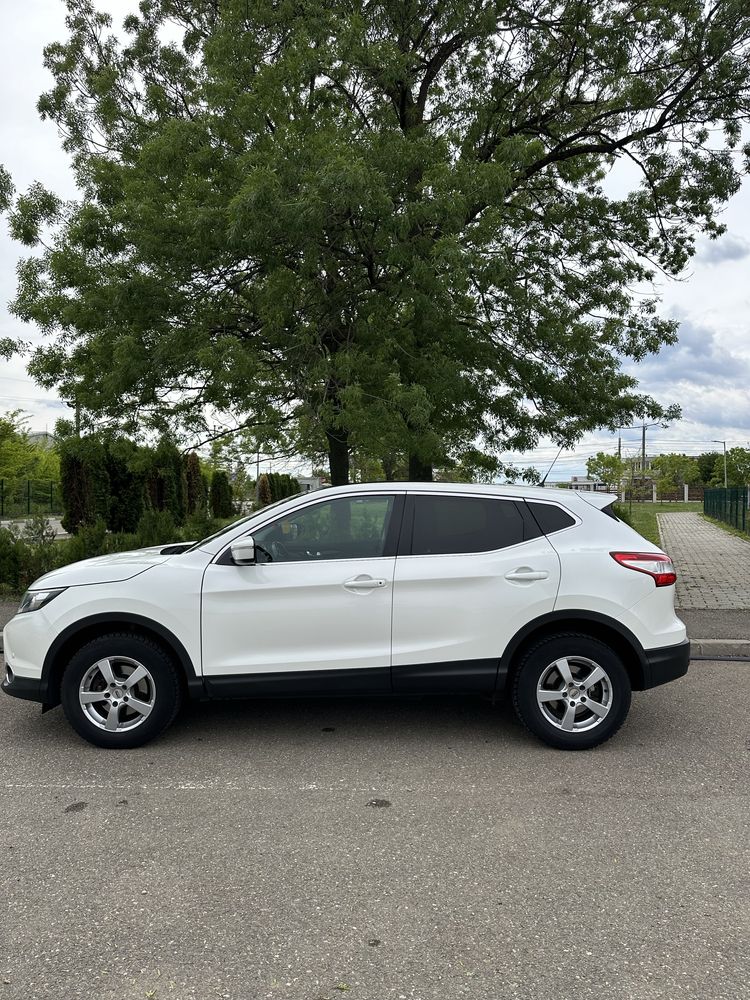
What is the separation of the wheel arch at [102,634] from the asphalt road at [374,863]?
42 centimetres

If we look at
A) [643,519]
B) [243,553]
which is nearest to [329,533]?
[243,553]

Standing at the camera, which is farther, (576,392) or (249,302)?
(576,392)

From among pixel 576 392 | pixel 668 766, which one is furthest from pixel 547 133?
pixel 668 766

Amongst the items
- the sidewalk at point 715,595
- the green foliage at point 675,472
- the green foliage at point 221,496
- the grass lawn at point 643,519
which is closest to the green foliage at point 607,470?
the grass lawn at point 643,519

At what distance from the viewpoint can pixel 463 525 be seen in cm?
490

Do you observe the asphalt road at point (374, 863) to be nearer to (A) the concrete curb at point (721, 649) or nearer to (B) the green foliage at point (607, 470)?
(A) the concrete curb at point (721, 649)

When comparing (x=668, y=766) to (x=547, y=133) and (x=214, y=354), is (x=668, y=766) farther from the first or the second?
(x=547, y=133)

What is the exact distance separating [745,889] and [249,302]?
8.95 meters

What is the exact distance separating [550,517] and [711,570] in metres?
10.3

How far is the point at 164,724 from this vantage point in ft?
15.4

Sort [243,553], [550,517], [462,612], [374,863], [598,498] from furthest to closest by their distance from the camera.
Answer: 1. [598,498]
2. [550,517]
3. [462,612]
4. [243,553]
5. [374,863]

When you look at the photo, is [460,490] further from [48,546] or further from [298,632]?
[48,546]

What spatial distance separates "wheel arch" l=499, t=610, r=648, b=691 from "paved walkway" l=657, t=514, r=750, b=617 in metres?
5.19

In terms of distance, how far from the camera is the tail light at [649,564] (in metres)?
4.74
